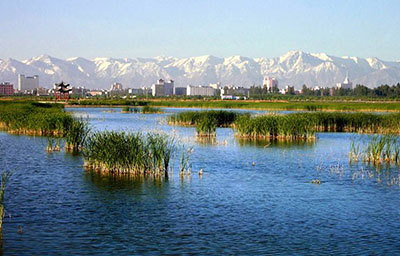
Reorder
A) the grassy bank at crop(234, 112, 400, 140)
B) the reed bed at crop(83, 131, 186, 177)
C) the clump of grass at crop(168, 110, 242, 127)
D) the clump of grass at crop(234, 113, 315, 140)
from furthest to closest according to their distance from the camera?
1. the clump of grass at crop(168, 110, 242, 127)
2. the grassy bank at crop(234, 112, 400, 140)
3. the clump of grass at crop(234, 113, 315, 140)
4. the reed bed at crop(83, 131, 186, 177)

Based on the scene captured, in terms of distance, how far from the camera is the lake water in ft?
42.0

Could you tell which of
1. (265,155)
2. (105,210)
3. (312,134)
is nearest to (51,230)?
(105,210)

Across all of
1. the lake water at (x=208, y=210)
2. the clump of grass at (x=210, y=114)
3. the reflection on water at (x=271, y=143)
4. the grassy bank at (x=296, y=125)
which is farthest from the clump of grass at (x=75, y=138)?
the clump of grass at (x=210, y=114)

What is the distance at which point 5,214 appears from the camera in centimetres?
1515

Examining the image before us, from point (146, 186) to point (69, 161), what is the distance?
747cm

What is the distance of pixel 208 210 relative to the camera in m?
16.2

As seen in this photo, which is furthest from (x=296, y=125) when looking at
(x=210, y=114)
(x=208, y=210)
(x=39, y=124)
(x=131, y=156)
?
(x=208, y=210)

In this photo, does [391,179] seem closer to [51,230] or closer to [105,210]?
[105,210]

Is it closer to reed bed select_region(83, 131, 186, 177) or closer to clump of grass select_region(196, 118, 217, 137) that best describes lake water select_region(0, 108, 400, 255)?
reed bed select_region(83, 131, 186, 177)

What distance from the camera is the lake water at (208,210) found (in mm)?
12797

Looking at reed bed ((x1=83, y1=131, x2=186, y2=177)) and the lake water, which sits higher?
reed bed ((x1=83, y1=131, x2=186, y2=177))

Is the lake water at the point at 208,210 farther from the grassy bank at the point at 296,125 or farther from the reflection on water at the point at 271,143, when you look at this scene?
the grassy bank at the point at 296,125

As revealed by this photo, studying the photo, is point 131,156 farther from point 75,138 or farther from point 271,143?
point 271,143

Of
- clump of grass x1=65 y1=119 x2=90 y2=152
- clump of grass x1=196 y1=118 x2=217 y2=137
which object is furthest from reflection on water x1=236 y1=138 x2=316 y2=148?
clump of grass x1=65 y1=119 x2=90 y2=152
